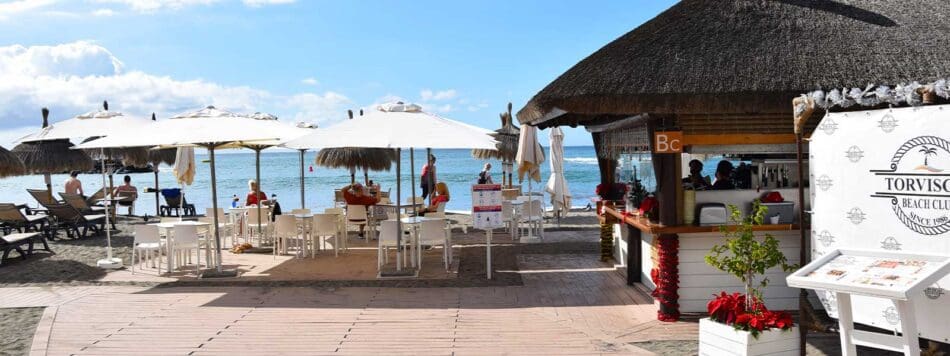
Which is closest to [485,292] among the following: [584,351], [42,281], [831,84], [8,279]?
[584,351]

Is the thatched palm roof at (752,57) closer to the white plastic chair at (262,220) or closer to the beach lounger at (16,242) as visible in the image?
the white plastic chair at (262,220)

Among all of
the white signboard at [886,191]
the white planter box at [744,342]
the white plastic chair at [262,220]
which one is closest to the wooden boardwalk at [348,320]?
the white planter box at [744,342]

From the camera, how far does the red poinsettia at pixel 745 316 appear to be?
4.64 m

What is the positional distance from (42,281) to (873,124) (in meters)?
8.72

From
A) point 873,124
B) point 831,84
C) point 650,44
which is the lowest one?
point 873,124

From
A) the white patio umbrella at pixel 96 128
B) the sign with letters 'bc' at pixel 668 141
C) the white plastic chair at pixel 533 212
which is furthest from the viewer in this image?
the white plastic chair at pixel 533 212

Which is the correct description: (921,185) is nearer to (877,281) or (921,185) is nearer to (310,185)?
(877,281)

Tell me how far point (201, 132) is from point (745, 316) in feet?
19.7

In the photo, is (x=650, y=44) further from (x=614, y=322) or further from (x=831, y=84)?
(x=614, y=322)

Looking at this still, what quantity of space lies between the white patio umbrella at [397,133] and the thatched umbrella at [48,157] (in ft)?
30.9

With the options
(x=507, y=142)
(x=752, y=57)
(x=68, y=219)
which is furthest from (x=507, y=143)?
(x=752, y=57)

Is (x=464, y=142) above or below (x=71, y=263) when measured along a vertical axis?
above

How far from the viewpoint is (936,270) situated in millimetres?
3781

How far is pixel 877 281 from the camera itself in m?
3.85
